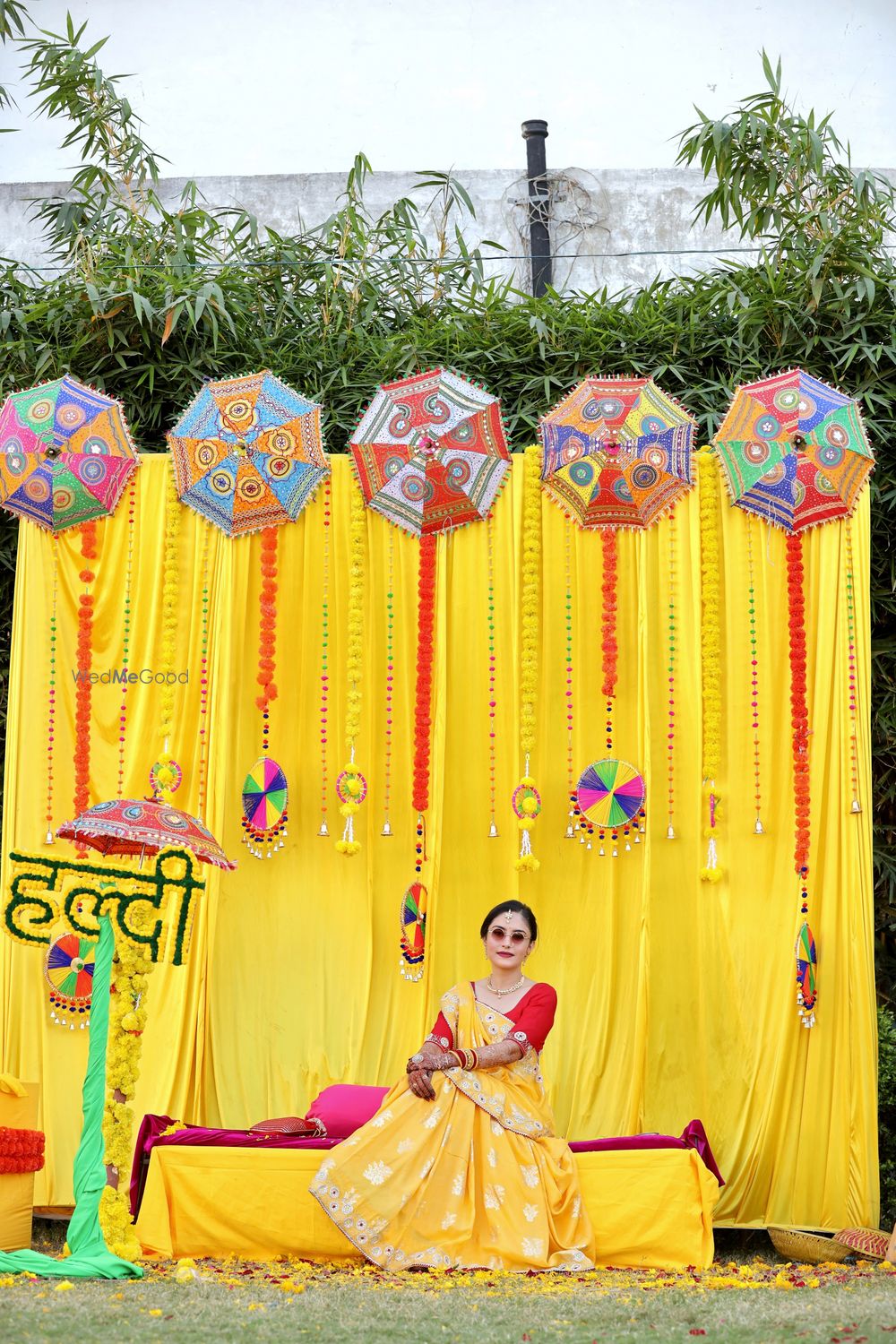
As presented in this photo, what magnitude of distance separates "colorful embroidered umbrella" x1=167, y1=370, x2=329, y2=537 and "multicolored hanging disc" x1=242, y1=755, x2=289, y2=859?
899mm

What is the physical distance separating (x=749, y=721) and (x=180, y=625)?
212 cm

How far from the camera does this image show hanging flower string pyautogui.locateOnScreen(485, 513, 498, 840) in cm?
557

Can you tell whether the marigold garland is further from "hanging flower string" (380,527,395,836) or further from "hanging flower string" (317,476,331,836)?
"hanging flower string" (380,527,395,836)

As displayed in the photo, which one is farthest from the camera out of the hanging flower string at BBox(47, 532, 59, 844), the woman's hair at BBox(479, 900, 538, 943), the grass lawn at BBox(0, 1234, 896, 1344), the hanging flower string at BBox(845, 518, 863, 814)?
the hanging flower string at BBox(47, 532, 59, 844)

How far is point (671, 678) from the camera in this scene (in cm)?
559

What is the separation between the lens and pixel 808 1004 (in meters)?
5.27

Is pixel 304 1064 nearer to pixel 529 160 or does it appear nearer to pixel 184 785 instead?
pixel 184 785

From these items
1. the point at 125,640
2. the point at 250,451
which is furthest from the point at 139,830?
the point at 250,451

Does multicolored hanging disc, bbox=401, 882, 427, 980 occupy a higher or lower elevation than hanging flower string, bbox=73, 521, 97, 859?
lower

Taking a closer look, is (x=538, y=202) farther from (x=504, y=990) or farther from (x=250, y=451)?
(x=504, y=990)

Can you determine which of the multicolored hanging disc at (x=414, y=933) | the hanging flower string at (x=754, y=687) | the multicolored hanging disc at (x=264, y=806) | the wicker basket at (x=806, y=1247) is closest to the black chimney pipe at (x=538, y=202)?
the hanging flower string at (x=754, y=687)

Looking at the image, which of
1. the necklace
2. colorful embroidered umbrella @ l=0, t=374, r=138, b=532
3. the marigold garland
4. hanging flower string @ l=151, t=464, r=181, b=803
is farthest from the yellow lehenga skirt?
colorful embroidered umbrella @ l=0, t=374, r=138, b=532

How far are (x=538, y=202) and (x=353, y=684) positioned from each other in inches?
142

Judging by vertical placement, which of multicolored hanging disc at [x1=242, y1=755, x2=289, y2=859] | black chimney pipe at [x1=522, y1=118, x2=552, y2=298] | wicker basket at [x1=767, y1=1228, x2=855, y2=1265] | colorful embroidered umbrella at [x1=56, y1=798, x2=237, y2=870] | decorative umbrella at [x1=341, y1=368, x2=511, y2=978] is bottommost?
wicker basket at [x1=767, y1=1228, x2=855, y2=1265]
